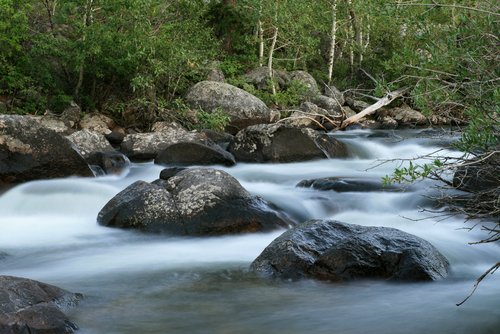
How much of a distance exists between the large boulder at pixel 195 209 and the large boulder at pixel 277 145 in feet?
16.9

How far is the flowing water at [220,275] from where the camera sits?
229 inches

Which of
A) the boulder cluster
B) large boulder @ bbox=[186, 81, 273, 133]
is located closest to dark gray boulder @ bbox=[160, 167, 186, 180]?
the boulder cluster

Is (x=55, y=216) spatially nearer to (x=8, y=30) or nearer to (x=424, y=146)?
(x=8, y=30)

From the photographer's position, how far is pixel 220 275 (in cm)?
722

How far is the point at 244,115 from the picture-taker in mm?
18797

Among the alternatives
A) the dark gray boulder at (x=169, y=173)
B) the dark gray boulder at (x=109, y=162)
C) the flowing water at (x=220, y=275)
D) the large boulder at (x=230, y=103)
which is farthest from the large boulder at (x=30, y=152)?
the large boulder at (x=230, y=103)

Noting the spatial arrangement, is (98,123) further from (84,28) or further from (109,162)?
(109,162)

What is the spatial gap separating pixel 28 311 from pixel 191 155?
8521 mm

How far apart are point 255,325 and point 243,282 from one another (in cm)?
116

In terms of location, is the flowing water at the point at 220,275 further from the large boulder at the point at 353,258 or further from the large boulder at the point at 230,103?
the large boulder at the point at 230,103

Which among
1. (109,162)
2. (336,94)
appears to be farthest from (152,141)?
(336,94)

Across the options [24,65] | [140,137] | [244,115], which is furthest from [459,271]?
[24,65]

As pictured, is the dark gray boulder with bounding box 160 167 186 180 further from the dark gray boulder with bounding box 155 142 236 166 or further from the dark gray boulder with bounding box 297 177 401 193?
the dark gray boulder with bounding box 155 142 236 166

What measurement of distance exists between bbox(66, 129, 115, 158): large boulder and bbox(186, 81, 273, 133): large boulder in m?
4.80
